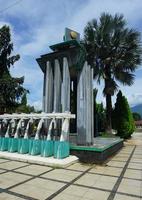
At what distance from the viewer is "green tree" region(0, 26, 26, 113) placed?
18.0 metres

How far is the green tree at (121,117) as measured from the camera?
68.7ft

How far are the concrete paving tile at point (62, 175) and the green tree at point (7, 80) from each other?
1168cm

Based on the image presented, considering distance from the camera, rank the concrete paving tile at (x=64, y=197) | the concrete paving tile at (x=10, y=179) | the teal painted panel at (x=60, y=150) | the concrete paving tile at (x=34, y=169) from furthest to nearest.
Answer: the teal painted panel at (x=60, y=150) → the concrete paving tile at (x=34, y=169) → the concrete paving tile at (x=10, y=179) → the concrete paving tile at (x=64, y=197)

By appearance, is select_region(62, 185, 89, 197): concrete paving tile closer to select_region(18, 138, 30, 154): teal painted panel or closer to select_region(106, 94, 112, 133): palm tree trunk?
select_region(18, 138, 30, 154): teal painted panel

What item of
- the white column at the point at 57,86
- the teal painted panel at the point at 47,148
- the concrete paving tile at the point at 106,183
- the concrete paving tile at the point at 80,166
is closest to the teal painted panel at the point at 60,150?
the teal painted panel at the point at 47,148

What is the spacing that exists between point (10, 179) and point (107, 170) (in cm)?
356

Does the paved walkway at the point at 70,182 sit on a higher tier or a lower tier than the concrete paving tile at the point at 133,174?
higher

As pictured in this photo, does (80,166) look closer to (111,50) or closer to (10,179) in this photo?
(10,179)

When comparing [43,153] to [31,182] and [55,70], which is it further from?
[55,70]

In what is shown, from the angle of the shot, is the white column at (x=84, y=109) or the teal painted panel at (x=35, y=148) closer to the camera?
the teal painted panel at (x=35, y=148)

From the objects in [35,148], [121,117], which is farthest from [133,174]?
[121,117]

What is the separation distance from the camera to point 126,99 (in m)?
22.3

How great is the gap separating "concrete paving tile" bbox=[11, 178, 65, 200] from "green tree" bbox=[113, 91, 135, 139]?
15541 millimetres

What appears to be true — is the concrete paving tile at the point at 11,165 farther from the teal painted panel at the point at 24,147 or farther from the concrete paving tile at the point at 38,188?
the concrete paving tile at the point at 38,188
